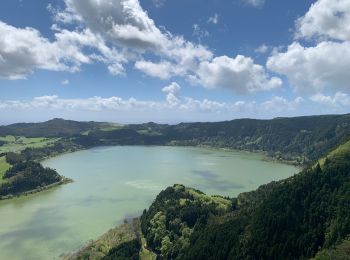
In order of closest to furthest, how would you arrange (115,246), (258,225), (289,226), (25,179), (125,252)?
(125,252), (289,226), (258,225), (115,246), (25,179)

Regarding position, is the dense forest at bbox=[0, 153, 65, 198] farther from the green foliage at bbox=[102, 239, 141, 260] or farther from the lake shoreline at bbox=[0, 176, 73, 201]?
the green foliage at bbox=[102, 239, 141, 260]

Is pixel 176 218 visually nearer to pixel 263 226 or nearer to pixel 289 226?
pixel 263 226

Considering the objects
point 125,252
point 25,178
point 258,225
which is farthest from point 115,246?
point 25,178

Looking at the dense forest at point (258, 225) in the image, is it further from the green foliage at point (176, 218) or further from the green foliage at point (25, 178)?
the green foliage at point (25, 178)

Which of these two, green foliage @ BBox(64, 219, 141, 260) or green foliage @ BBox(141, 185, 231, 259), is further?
green foliage @ BBox(141, 185, 231, 259)

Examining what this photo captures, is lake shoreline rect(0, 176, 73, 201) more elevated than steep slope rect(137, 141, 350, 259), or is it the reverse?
steep slope rect(137, 141, 350, 259)

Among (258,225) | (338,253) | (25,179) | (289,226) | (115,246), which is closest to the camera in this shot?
(338,253)

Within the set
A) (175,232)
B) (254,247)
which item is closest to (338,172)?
(254,247)

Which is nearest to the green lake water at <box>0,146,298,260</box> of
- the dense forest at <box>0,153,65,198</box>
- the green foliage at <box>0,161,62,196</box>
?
the dense forest at <box>0,153,65,198</box>

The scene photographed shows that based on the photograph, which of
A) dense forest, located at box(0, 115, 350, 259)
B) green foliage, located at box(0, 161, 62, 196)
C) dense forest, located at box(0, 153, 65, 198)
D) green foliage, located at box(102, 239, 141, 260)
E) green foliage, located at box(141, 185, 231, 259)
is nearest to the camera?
dense forest, located at box(0, 115, 350, 259)

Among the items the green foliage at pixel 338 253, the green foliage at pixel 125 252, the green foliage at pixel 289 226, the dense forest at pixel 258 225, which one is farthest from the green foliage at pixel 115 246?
the green foliage at pixel 338 253

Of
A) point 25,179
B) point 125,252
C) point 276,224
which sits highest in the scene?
point 276,224

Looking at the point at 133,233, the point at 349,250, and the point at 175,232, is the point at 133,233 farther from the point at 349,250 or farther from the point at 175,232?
the point at 349,250
